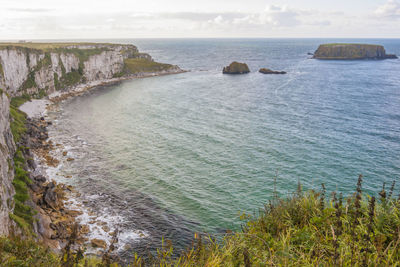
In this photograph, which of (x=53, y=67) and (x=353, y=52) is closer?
(x=53, y=67)

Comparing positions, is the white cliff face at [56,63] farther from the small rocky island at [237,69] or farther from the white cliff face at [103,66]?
the small rocky island at [237,69]

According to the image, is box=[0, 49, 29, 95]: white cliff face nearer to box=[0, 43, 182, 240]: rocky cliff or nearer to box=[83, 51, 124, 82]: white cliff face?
box=[0, 43, 182, 240]: rocky cliff

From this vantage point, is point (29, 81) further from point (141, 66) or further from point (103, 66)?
point (141, 66)

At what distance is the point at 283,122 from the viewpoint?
57.1 meters

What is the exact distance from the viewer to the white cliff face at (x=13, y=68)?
223ft

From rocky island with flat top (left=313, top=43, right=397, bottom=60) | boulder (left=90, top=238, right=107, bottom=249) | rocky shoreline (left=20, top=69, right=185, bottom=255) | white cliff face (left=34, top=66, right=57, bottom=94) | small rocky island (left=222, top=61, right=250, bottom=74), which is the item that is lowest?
boulder (left=90, top=238, right=107, bottom=249)

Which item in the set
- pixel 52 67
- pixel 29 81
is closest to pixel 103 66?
pixel 52 67

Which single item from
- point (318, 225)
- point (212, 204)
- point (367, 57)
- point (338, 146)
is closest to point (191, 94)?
point (338, 146)

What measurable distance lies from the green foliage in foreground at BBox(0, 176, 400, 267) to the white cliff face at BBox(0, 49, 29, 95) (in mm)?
73124

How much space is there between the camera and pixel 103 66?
12119cm

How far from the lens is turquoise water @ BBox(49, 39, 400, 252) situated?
31297mm

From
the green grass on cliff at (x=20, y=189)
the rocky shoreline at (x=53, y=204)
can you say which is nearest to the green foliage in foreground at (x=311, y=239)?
the rocky shoreline at (x=53, y=204)

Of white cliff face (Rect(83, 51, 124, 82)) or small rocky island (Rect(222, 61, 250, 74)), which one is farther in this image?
small rocky island (Rect(222, 61, 250, 74))

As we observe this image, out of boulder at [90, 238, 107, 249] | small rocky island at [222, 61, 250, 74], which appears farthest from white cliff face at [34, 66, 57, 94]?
small rocky island at [222, 61, 250, 74]
